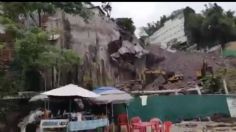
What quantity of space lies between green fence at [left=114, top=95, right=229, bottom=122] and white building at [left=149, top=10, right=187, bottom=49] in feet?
95.3

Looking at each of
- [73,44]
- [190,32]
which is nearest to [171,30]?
[190,32]

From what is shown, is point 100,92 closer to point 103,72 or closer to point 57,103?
point 57,103

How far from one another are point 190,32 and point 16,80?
36.4m

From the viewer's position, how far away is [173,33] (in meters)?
55.1

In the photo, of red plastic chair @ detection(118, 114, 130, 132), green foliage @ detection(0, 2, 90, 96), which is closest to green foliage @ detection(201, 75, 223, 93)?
red plastic chair @ detection(118, 114, 130, 132)

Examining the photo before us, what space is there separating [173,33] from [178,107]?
119 feet

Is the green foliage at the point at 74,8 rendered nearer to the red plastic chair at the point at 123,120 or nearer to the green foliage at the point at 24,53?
the green foliage at the point at 24,53

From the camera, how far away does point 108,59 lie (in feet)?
81.6

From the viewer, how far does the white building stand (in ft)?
169

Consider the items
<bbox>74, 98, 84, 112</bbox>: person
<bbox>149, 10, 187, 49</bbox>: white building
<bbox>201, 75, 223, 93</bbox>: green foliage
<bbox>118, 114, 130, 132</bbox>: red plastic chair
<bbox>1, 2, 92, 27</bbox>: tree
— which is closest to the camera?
<bbox>1, 2, 92, 27</bbox>: tree

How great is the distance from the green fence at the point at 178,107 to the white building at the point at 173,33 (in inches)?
1143

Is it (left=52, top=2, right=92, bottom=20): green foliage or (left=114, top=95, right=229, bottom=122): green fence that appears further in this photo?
(left=114, top=95, right=229, bottom=122): green fence

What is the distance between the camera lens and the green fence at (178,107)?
62.2 feet

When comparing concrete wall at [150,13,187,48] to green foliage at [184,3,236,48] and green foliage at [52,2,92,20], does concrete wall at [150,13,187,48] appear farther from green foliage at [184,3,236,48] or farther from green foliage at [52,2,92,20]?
green foliage at [52,2,92,20]
